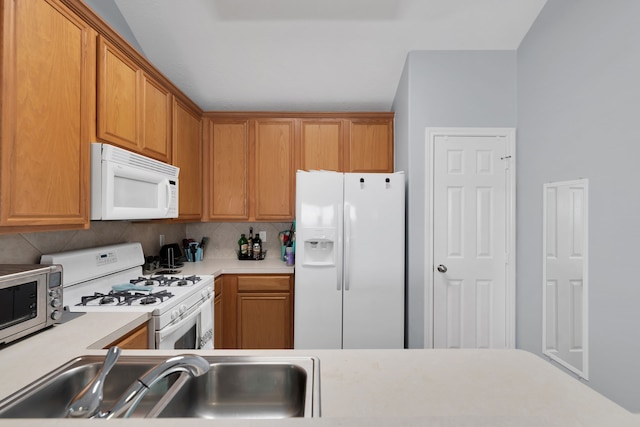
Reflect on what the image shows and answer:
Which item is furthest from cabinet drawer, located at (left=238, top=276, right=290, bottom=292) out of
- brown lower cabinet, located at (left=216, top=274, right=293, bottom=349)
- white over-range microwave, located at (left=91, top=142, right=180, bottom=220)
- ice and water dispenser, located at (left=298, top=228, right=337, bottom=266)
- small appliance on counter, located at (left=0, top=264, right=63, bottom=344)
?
small appliance on counter, located at (left=0, top=264, right=63, bottom=344)

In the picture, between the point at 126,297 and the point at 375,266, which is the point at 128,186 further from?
the point at 375,266

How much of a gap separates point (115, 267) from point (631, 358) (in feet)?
9.80

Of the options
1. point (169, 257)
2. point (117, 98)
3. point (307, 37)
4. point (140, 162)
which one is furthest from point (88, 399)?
point (307, 37)

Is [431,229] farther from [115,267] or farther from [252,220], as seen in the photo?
[115,267]

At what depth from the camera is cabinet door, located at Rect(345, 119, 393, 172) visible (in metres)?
3.22

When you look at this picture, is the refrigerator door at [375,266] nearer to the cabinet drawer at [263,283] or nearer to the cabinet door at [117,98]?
the cabinet drawer at [263,283]

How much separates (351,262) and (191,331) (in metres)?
1.25

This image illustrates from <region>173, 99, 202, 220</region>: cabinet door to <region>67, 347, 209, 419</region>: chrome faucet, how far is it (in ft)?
7.15

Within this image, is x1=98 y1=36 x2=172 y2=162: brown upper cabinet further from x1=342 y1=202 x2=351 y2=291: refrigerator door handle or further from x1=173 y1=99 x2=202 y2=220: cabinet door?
x1=342 y1=202 x2=351 y2=291: refrigerator door handle

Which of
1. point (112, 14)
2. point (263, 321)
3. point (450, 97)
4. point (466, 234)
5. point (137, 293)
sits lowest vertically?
point (263, 321)

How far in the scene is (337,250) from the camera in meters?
2.60

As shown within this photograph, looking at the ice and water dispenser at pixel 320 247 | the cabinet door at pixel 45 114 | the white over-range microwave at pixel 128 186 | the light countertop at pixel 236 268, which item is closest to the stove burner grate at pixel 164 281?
the light countertop at pixel 236 268

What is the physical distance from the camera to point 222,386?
100 centimetres

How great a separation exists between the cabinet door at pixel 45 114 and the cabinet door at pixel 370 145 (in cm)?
215
